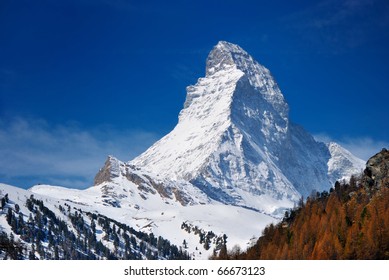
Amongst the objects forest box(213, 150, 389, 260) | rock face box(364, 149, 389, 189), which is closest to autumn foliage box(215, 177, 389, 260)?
forest box(213, 150, 389, 260)

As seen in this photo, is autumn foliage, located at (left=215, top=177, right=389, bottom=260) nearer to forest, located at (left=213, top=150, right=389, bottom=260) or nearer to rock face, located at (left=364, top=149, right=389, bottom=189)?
forest, located at (left=213, top=150, right=389, bottom=260)

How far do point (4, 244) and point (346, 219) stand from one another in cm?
7037

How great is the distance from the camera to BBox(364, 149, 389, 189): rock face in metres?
99.5

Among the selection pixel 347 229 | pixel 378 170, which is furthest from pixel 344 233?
pixel 378 170

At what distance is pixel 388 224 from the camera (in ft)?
227

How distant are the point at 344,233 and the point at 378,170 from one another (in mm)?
29894

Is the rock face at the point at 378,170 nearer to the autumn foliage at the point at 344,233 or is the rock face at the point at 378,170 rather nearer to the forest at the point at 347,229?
the forest at the point at 347,229

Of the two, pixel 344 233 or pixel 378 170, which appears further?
pixel 378 170

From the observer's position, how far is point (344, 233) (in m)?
75.1

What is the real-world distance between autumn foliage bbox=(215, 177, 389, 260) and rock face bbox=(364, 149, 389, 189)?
1.17 m

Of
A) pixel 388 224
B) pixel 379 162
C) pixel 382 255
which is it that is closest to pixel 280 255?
pixel 388 224

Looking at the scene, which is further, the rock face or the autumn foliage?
the rock face

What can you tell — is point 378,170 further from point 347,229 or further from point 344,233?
point 344,233
